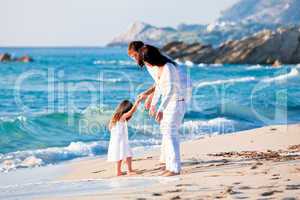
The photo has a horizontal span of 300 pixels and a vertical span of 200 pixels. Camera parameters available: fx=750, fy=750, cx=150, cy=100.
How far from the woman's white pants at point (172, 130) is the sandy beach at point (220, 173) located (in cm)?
21

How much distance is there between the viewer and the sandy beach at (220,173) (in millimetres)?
7367

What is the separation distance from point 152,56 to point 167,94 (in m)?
0.47

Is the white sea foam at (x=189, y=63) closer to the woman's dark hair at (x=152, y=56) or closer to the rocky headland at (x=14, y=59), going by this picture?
the rocky headland at (x=14, y=59)

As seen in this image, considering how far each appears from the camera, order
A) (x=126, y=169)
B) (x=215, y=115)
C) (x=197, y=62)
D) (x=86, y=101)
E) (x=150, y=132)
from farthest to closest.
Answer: (x=197, y=62) → (x=86, y=101) → (x=215, y=115) → (x=150, y=132) → (x=126, y=169)

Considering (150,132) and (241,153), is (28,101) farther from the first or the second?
(241,153)

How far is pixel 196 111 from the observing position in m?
24.1


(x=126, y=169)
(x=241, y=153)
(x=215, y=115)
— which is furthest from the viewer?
(x=215, y=115)

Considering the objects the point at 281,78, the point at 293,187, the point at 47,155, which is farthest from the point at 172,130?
the point at 281,78

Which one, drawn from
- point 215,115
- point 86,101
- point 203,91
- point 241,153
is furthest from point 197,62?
point 241,153

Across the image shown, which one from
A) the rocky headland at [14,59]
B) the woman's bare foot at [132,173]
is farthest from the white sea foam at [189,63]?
the woman's bare foot at [132,173]

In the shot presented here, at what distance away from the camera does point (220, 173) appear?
8617 mm

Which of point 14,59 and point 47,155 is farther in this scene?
point 14,59

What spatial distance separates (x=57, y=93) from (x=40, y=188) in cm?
2591

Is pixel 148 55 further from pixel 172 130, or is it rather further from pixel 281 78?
pixel 281 78
